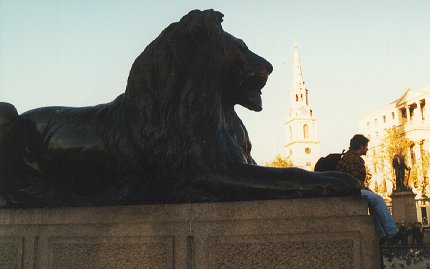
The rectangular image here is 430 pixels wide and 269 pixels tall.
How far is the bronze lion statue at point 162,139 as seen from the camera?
3629 mm

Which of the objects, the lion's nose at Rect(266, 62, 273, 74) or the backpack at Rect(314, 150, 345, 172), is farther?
the backpack at Rect(314, 150, 345, 172)

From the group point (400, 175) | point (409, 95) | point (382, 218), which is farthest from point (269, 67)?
point (409, 95)

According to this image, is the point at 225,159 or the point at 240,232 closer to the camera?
the point at 240,232

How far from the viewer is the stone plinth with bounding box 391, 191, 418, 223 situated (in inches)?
1071

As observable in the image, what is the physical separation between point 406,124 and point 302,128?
184ft

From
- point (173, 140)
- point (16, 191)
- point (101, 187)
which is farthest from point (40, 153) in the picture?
point (173, 140)

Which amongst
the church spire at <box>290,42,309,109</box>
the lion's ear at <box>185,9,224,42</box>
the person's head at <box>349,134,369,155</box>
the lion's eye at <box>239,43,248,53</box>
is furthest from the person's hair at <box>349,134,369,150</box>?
the church spire at <box>290,42,309,109</box>

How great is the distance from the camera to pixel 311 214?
3180mm

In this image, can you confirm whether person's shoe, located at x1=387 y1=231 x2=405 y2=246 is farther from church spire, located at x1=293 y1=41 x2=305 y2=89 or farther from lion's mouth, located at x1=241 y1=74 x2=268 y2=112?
church spire, located at x1=293 y1=41 x2=305 y2=89

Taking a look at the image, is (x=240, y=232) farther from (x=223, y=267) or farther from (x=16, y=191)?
(x=16, y=191)

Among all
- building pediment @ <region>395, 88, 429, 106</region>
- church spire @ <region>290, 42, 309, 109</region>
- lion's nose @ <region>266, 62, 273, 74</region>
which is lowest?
lion's nose @ <region>266, 62, 273, 74</region>

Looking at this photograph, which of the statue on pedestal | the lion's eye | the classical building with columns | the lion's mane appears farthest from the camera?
the classical building with columns

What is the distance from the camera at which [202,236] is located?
3.33 meters

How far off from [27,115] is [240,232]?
2.31 metres
